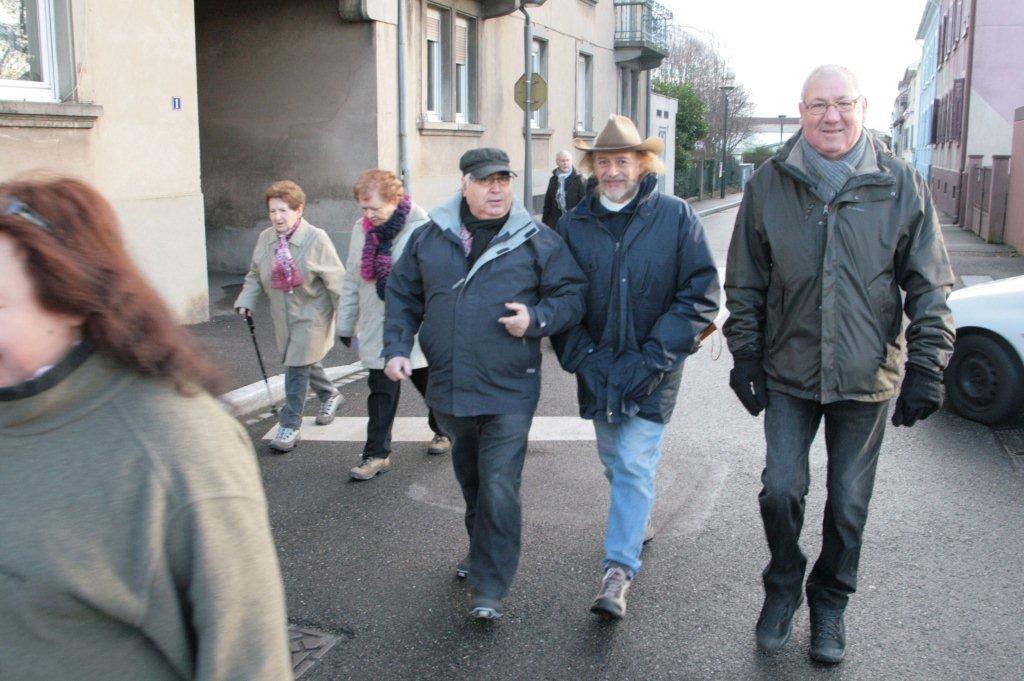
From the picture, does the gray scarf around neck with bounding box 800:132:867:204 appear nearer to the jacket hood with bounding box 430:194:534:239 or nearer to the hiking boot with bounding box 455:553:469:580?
the jacket hood with bounding box 430:194:534:239

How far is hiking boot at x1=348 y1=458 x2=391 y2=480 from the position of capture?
572 cm

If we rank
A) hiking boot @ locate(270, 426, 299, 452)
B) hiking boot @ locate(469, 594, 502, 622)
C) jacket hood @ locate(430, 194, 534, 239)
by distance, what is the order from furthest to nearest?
hiking boot @ locate(270, 426, 299, 452) → jacket hood @ locate(430, 194, 534, 239) → hiking boot @ locate(469, 594, 502, 622)

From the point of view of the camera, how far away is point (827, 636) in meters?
3.61

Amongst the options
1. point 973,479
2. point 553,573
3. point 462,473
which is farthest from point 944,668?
point 973,479

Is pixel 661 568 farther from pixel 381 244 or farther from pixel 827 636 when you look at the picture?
pixel 381 244

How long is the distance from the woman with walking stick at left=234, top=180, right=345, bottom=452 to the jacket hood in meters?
2.28

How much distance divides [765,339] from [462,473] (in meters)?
1.37

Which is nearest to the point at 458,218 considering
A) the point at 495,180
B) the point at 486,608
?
the point at 495,180

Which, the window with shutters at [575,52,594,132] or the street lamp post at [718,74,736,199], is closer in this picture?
the window with shutters at [575,52,594,132]

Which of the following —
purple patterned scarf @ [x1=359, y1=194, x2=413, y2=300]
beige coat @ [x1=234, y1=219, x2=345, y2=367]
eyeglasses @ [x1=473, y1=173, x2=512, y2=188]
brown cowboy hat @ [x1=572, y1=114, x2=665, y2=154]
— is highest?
brown cowboy hat @ [x1=572, y1=114, x2=665, y2=154]

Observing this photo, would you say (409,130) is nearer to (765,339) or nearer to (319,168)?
(319,168)

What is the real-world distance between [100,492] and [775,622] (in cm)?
284

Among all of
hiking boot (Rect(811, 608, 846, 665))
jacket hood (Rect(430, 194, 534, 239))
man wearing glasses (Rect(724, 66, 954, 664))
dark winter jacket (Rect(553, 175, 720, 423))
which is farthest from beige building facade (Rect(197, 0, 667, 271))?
hiking boot (Rect(811, 608, 846, 665))

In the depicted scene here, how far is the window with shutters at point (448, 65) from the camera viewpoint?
16.0 metres
